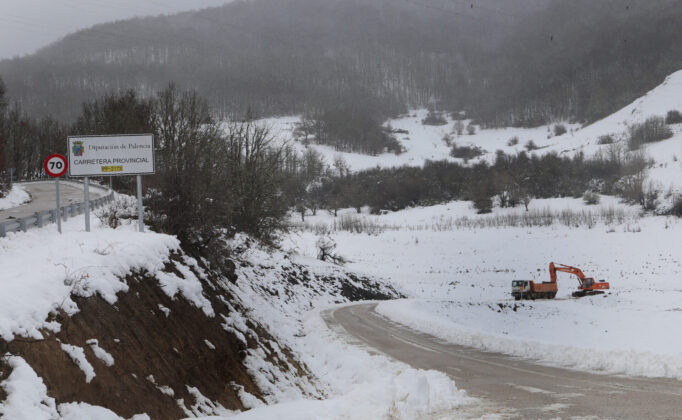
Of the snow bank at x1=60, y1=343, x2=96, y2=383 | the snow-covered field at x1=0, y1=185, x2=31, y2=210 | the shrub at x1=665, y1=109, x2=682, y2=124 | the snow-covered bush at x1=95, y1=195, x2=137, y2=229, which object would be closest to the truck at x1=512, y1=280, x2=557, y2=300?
the snow-covered bush at x1=95, y1=195, x2=137, y2=229

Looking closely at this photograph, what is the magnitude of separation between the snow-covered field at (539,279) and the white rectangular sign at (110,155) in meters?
13.2

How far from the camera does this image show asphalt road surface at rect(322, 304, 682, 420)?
9.73 metres

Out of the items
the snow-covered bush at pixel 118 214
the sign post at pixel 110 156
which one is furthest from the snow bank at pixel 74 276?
the snow-covered bush at pixel 118 214

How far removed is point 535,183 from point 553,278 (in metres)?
97.6

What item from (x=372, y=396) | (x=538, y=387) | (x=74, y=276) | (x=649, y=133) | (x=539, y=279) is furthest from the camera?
(x=649, y=133)

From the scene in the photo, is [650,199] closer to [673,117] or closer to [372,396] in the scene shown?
[673,117]

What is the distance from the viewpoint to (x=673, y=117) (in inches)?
6777

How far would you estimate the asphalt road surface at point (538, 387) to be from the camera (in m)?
9.73

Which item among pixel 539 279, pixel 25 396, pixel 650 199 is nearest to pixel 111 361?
pixel 25 396

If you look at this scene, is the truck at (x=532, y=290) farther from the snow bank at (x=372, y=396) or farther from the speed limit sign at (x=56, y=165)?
the speed limit sign at (x=56, y=165)

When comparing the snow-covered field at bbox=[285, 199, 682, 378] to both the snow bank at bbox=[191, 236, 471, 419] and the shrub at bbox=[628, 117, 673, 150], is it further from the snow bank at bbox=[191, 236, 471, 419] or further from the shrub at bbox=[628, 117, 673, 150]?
the shrub at bbox=[628, 117, 673, 150]

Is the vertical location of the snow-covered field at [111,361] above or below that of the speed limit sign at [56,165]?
below

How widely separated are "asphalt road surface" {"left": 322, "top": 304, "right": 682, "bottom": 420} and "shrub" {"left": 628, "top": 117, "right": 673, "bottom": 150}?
158322mm

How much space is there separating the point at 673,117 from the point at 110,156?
194965 mm
